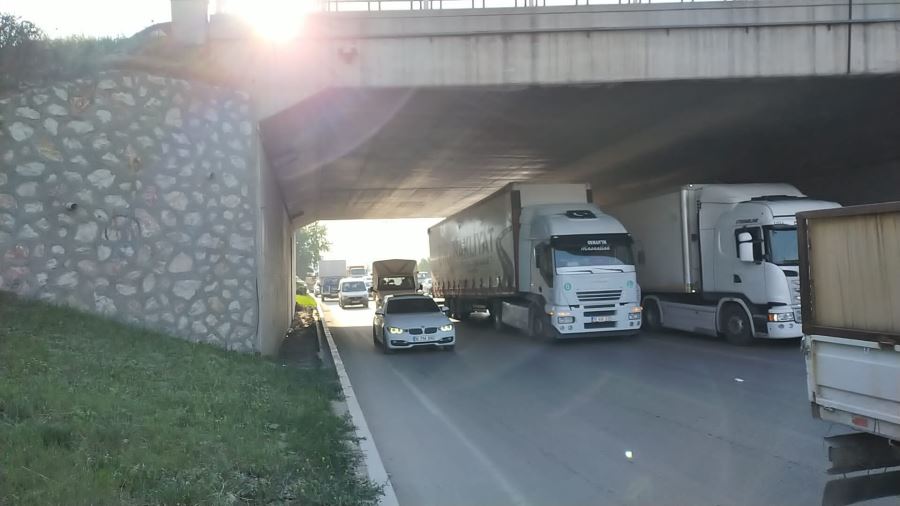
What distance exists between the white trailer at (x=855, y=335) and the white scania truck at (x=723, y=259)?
33.6 ft

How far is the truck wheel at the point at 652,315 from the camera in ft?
65.1

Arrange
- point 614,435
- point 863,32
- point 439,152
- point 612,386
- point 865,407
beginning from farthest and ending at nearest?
point 439,152 < point 863,32 < point 612,386 < point 614,435 < point 865,407

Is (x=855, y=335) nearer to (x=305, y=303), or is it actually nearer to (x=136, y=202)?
(x=136, y=202)

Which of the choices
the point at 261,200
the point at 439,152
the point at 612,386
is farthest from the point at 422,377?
the point at 439,152

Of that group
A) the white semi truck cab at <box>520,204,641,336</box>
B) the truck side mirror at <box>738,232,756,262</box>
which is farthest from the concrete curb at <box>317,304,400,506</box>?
the truck side mirror at <box>738,232,756,262</box>

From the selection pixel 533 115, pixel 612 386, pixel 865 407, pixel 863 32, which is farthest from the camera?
pixel 533 115

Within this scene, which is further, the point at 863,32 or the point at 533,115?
the point at 533,115

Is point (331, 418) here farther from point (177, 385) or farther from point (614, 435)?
point (614, 435)

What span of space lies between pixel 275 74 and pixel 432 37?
3074mm

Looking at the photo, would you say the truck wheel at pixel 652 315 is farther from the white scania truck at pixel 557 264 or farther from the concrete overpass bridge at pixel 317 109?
the concrete overpass bridge at pixel 317 109

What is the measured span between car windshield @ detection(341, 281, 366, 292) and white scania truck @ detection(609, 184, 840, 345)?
26663mm

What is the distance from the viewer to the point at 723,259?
16.5m

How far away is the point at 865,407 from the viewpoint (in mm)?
4508

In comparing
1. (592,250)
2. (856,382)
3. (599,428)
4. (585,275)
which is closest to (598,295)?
(585,275)
